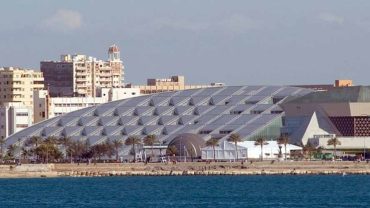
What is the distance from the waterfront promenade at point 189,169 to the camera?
Result: 176 m

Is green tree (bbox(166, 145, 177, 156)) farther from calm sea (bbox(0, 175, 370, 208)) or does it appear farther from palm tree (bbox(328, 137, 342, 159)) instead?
palm tree (bbox(328, 137, 342, 159))

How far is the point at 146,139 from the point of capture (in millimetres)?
197625

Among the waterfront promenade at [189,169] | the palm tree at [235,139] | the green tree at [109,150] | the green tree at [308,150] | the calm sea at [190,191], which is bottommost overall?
the calm sea at [190,191]

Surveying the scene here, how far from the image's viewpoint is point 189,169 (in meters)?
178

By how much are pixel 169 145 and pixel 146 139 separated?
208 inches

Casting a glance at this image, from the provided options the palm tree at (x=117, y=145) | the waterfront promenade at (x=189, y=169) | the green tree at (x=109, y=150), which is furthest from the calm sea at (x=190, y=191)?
the palm tree at (x=117, y=145)

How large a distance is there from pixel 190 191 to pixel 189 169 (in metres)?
39.3

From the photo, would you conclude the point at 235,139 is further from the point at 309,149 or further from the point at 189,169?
the point at 189,169

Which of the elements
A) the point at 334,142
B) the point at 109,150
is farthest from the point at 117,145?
the point at 334,142

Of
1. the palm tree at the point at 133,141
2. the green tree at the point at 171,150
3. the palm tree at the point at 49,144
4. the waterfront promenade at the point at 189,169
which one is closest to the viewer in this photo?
the waterfront promenade at the point at 189,169

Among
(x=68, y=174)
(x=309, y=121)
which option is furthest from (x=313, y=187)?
(x=309, y=121)

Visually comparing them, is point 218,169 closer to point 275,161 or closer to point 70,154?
point 275,161

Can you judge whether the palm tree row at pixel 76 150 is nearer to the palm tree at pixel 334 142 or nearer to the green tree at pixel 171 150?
the green tree at pixel 171 150

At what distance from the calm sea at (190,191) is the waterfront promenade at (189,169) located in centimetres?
205
